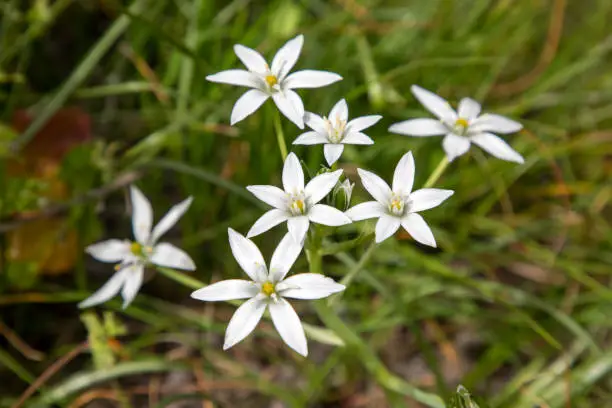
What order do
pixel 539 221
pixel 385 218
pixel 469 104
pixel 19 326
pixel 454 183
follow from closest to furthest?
pixel 385 218, pixel 469 104, pixel 19 326, pixel 454 183, pixel 539 221

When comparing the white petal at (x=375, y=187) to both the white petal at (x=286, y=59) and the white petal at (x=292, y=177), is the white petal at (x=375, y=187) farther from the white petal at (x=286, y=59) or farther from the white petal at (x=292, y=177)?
the white petal at (x=286, y=59)

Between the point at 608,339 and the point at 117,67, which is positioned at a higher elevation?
the point at 117,67

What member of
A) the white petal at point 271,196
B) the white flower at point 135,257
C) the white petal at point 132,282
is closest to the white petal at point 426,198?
the white petal at point 271,196

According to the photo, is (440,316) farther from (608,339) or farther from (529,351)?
(608,339)

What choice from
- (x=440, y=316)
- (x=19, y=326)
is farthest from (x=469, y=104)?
(x=19, y=326)

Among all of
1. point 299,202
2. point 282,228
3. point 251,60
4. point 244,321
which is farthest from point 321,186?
point 282,228

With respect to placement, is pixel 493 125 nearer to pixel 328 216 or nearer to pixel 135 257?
pixel 328 216
